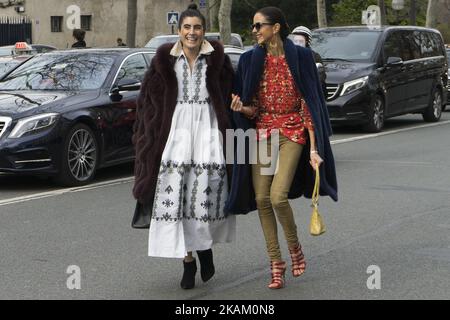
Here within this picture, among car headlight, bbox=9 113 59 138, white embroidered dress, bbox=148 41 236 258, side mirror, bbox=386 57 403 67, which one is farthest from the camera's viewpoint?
side mirror, bbox=386 57 403 67

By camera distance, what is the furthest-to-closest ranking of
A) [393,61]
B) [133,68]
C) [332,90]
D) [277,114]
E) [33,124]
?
[393,61] < [332,90] < [133,68] < [33,124] < [277,114]

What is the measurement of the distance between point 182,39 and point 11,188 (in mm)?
5866

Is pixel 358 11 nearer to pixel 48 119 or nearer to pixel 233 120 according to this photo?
pixel 48 119

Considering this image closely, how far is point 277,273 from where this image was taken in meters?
6.79

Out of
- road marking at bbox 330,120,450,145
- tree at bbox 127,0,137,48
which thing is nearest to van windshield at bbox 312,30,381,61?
road marking at bbox 330,120,450,145

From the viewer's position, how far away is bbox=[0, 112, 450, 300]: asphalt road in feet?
22.5

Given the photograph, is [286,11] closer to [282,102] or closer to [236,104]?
[282,102]

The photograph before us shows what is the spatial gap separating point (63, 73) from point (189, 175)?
21.5 feet

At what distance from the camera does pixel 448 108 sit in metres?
27.9

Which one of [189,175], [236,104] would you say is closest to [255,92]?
[236,104]

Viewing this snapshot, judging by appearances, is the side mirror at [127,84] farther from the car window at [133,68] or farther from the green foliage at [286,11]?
the green foliage at [286,11]

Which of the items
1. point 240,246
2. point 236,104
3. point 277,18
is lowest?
point 240,246

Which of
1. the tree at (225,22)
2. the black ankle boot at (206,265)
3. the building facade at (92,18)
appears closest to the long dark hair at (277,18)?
the black ankle boot at (206,265)

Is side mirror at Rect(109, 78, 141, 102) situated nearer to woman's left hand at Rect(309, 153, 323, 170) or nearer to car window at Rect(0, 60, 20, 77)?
car window at Rect(0, 60, 20, 77)
